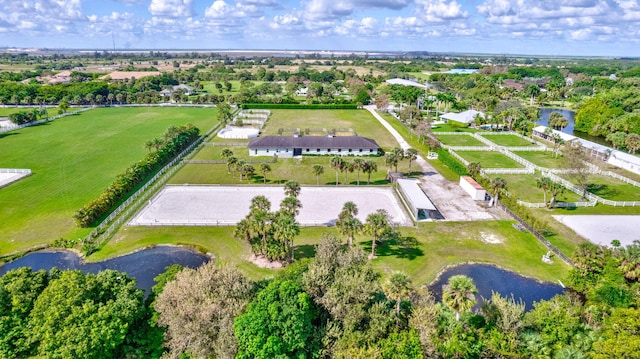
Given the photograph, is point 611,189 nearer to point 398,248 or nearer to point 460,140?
point 460,140

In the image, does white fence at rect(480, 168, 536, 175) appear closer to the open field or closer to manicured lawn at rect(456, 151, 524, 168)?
manicured lawn at rect(456, 151, 524, 168)

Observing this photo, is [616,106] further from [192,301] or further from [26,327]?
[26,327]

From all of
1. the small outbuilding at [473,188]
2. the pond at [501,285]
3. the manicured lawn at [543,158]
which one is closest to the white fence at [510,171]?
the manicured lawn at [543,158]

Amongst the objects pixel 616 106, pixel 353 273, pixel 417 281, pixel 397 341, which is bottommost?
pixel 417 281

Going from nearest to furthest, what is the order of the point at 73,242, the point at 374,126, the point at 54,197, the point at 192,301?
the point at 192,301 → the point at 73,242 → the point at 54,197 → the point at 374,126

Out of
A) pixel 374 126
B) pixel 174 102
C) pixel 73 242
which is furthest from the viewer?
pixel 174 102

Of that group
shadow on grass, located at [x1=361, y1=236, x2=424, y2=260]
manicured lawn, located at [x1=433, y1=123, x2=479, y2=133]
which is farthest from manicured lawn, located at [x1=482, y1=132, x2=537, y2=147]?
shadow on grass, located at [x1=361, y1=236, x2=424, y2=260]

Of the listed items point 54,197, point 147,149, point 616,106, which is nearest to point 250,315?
point 54,197
